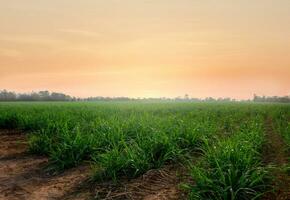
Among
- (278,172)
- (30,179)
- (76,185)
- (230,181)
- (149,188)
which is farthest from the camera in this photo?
(30,179)

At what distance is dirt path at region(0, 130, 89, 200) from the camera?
626cm

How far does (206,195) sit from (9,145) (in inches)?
268

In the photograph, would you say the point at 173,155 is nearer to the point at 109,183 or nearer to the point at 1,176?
the point at 109,183

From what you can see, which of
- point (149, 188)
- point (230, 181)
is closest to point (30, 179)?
point (149, 188)

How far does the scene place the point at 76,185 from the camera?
257 inches

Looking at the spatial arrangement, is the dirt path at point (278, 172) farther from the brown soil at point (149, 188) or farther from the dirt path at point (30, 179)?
the dirt path at point (30, 179)

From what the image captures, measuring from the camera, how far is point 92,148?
8008 millimetres

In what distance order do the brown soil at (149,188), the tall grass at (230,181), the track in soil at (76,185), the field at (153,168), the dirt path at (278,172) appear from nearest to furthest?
the tall grass at (230,181) < the dirt path at (278,172) < the field at (153,168) < the brown soil at (149,188) < the track in soil at (76,185)

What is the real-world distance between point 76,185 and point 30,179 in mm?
1087

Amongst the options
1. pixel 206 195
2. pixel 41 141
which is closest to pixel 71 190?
pixel 206 195

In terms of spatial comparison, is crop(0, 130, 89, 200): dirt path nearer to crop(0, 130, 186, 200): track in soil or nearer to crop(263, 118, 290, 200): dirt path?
crop(0, 130, 186, 200): track in soil

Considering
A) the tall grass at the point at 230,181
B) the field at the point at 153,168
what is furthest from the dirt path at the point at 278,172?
the tall grass at the point at 230,181

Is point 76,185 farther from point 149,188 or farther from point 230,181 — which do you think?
point 230,181

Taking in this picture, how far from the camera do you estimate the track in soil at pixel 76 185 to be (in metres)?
5.75
